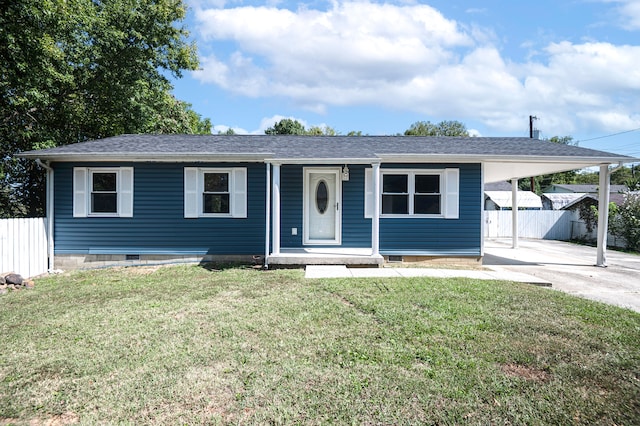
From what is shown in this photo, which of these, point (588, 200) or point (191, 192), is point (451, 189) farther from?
point (588, 200)

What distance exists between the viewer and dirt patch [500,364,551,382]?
332 centimetres

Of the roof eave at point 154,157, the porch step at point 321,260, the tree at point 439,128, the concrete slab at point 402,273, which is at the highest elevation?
the tree at point 439,128

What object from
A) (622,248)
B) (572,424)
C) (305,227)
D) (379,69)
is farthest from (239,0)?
Answer: (622,248)

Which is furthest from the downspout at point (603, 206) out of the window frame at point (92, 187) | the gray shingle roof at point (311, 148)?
the window frame at point (92, 187)

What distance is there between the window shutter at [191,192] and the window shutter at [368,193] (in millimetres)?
4468

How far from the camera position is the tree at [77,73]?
1102 cm

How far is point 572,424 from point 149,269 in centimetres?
889

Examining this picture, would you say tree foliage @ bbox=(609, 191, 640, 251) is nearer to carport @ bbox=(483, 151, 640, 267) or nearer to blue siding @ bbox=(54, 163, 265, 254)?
carport @ bbox=(483, 151, 640, 267)

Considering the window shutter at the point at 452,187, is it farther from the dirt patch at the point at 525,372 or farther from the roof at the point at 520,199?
the roof at the point at 520,199

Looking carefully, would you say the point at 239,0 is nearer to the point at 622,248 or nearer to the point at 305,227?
the point at 305,227

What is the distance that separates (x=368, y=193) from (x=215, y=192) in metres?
4.07

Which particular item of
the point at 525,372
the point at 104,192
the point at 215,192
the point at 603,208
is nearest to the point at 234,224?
the point at 215,192

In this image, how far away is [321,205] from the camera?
10008mm

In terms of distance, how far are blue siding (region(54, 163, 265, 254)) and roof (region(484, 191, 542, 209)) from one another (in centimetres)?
2306
